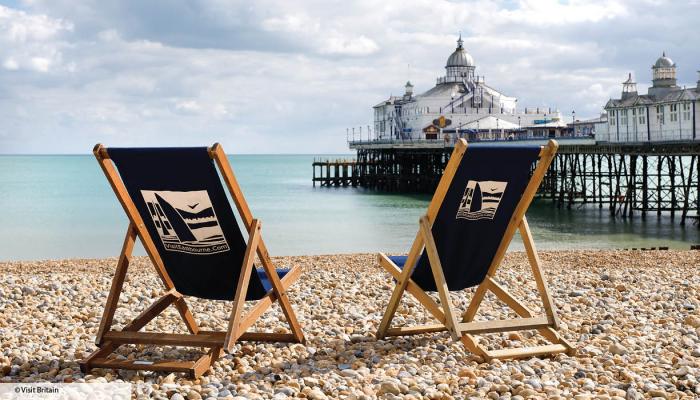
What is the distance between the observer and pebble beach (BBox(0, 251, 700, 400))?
3.87m

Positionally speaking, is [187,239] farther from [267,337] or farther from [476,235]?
[476,235]

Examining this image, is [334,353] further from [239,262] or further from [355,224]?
[355,224]

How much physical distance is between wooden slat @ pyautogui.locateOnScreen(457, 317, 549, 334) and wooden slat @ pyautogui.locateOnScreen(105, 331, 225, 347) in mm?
1208

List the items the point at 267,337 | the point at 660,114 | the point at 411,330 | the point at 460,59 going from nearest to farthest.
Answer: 1. the point at 267,337
2. the point at 411,330
3. the point at 660,114
4. the point at 460,59

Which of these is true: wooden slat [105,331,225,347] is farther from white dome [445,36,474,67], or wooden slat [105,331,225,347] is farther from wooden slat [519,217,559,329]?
white dome [445,36,474,67]

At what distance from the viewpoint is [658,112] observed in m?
27.7

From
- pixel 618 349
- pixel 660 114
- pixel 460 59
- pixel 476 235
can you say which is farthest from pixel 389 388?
pixel 460 59

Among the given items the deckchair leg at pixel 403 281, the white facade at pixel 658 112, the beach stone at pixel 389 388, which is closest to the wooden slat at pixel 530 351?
the deckchair leg at pixel 403 281

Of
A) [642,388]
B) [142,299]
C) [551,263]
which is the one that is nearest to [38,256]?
[551,263]

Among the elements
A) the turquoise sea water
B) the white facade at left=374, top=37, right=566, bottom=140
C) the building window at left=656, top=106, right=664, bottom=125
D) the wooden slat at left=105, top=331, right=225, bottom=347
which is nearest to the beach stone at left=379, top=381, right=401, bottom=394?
the wooden slat at left=105, top=331, right=225, bottom=347

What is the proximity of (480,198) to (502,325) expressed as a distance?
0.66 meters

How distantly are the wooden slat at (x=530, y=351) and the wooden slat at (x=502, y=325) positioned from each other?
11cm

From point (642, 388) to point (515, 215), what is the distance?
3.61 feet

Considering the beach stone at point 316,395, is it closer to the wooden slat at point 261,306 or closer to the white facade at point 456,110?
the wooden slat at point 261,306
